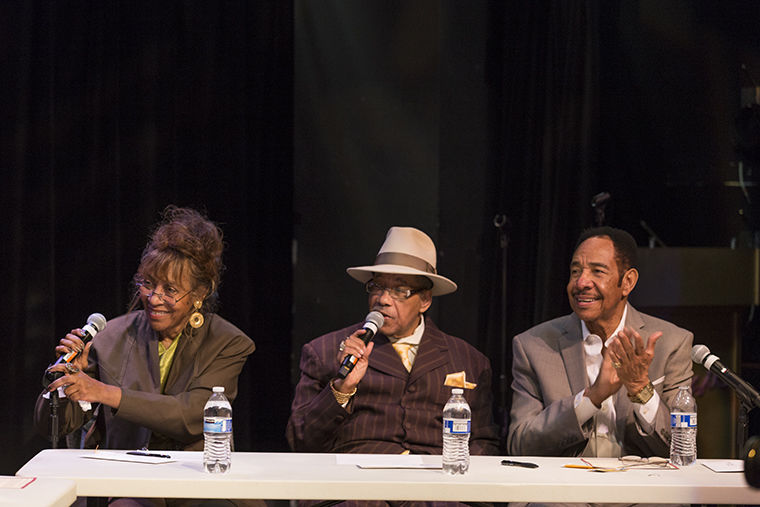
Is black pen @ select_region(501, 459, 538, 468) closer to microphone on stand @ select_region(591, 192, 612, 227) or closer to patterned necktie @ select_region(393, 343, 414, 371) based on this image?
patterned necktie @ select_region(393, 343, 414, 371)

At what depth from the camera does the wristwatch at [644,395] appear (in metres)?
3.33

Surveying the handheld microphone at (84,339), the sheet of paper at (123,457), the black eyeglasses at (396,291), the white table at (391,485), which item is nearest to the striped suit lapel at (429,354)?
the black eyeglasses at (396,291)

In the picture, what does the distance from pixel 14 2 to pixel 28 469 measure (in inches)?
104

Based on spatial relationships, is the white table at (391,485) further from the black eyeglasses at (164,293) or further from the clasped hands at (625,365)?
the black eyeglasses at (164,293)

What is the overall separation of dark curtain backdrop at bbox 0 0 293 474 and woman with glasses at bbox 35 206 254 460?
1081mm

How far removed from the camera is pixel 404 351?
3.94 meters

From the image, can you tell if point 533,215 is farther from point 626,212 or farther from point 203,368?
point 203,368

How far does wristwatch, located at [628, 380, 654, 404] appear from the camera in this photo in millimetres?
3330

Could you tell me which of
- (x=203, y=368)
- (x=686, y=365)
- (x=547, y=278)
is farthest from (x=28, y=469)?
(x=547, y=278)

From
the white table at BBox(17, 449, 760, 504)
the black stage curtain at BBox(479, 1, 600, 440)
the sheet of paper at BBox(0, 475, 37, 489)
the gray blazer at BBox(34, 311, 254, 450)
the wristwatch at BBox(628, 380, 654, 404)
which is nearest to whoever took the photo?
the sheet of paper at BBox(0, 475, 37, 489)

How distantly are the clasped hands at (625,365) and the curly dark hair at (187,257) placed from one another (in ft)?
5.17

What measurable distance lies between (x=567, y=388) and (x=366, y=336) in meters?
0.87

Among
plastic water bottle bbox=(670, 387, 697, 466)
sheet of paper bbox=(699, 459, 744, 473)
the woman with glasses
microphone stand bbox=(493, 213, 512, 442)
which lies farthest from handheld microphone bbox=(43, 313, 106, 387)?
microphone stand bbox=(493, 213, 512, 442)

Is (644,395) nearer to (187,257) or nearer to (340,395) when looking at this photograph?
(340,395)
